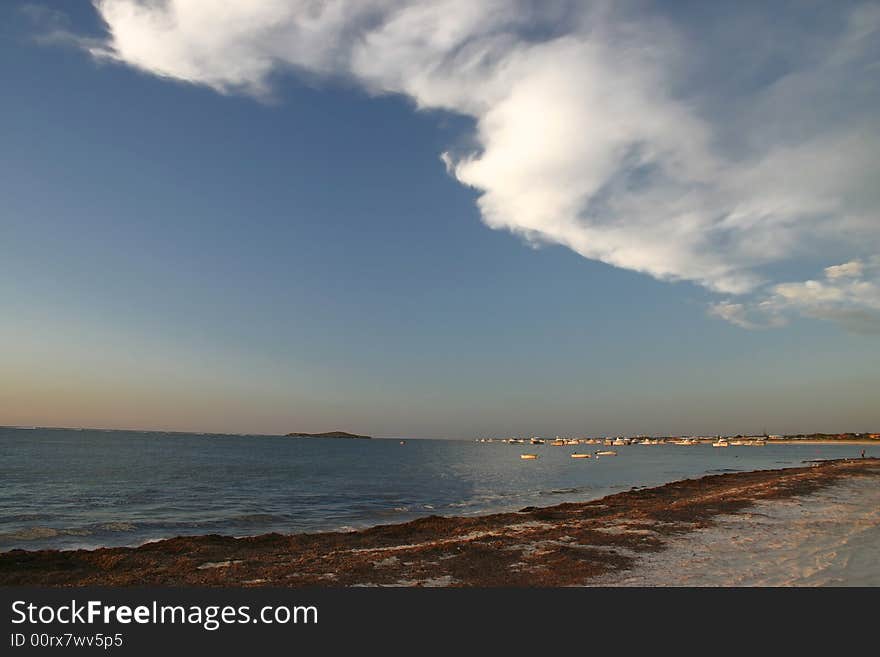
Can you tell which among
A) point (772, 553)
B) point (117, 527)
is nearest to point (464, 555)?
point (772, 553)

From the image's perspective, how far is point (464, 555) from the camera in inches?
612

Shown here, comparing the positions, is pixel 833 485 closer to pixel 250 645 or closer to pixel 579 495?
pixel 579 495

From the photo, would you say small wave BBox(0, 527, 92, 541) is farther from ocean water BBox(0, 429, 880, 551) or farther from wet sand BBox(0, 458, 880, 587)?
wet sand BBox(0, 458, 880, 587)

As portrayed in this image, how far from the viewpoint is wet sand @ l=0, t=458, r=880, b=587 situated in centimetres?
1298

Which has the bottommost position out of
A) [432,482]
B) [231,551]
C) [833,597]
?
[432,482]

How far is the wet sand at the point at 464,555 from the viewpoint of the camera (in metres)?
13.0

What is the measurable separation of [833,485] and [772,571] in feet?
118

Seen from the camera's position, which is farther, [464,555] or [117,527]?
[117,527]

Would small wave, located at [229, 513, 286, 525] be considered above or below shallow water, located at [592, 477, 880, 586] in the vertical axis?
below

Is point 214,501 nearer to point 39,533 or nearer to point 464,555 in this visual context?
point 39,533

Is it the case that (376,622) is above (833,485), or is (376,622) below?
above

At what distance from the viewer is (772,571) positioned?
1308cm

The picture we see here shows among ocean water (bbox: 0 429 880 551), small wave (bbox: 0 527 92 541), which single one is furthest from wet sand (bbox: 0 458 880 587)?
small wave (bbox: 0 527 92 541)

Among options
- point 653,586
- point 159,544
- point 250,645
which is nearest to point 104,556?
point 159,544
